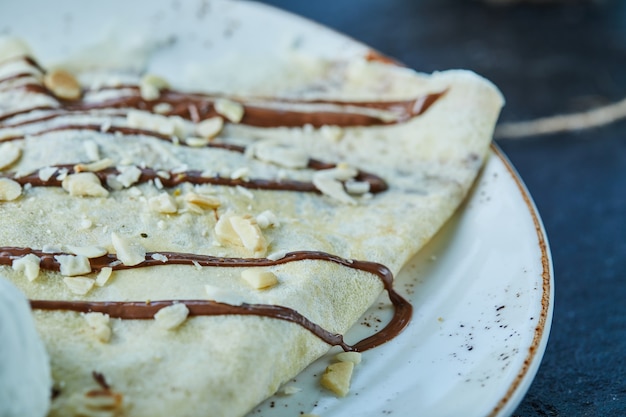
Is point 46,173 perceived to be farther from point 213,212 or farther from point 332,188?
point 332,188

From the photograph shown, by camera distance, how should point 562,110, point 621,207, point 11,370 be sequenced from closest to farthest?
1. point 11,370
2. point 621,207
3. point 562,110

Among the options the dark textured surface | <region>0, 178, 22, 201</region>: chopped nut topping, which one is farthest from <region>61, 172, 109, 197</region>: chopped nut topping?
the dark textured surface

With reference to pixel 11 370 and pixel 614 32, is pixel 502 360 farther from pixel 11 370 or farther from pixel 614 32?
pixel 614 32

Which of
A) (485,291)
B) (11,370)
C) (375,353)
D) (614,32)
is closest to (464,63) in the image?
(614,32)

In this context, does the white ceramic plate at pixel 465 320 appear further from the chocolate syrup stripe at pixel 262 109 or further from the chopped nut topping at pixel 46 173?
the chopped nut topping at pixel 46 173

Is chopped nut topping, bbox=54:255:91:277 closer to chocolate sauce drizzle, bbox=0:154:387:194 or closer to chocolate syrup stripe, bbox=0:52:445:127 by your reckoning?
chocolate sauce drizzle, bbox=0:154:387:194
